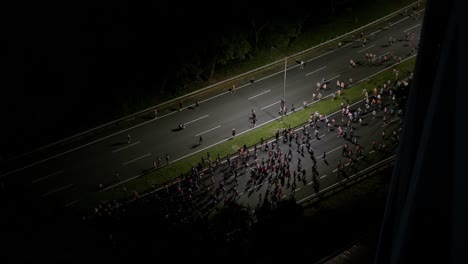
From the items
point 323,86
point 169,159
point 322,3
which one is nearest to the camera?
point 169,159

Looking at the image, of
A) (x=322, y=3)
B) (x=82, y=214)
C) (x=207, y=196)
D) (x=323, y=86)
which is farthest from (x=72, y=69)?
(x=322, y=3)

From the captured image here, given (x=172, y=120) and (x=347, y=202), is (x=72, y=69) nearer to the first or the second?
(x=172, y=120)

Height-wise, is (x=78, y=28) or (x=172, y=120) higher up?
(x=78, y=28)

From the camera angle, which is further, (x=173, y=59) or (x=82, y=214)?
(x=173, y=59)

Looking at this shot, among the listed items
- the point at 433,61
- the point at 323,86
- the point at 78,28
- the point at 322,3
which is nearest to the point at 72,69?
the point at 78,28

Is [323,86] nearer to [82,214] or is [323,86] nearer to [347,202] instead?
[347,202]

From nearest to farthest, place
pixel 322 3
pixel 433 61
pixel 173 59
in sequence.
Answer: pixel 433 61
pixel 173 59
pixel 322 3

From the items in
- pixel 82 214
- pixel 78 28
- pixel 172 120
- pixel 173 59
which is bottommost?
pixel 82 214
